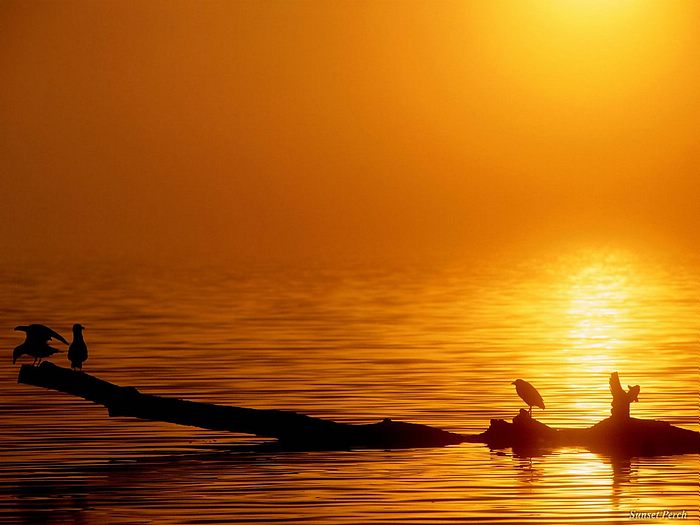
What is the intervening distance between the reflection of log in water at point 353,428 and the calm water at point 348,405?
325 millimetres

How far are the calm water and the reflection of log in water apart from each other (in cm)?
32

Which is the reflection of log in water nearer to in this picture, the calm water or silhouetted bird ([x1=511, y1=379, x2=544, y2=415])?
the calm water

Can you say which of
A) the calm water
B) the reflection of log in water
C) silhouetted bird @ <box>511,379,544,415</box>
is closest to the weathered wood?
the reflection of log in water

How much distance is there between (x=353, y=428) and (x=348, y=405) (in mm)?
8131

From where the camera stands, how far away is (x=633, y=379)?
145 ft

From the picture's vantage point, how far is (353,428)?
2997 centimetres

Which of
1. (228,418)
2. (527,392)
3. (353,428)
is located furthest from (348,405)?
(228,418)

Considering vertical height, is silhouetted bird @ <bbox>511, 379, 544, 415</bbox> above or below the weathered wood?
above

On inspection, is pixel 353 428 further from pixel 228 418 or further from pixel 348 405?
pixel 348 405

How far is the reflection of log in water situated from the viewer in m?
29.3

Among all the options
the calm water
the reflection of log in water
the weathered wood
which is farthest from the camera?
the weathered wood

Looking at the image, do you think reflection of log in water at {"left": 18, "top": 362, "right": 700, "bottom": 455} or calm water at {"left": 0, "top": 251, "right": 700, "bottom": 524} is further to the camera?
reflection of log in water at {"left": 18, "top": 362, "right": 700, "bottom": 455}

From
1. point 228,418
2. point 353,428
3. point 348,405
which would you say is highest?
point 348,405

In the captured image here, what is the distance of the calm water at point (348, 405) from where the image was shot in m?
25.9
